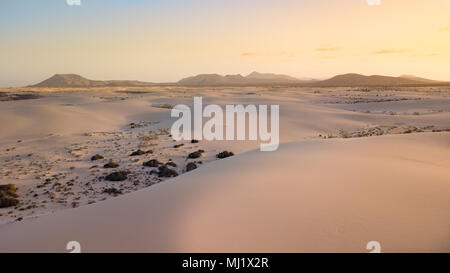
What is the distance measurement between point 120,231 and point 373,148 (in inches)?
268

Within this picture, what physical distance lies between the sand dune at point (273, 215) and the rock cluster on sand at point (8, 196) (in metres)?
3.84

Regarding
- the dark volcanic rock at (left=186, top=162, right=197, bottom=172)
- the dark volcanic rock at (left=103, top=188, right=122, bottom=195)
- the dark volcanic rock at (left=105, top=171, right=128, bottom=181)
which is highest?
the dark volcanic rock at (left=186, top=162, right=197, bottom=172)

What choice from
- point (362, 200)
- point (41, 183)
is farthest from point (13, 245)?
point (41, 183)

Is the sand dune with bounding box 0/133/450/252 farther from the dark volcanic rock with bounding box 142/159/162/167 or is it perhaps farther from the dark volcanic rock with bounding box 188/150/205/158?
the dark volcanic rock with bounding box 188/150/205/158

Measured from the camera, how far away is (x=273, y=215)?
3.68 m

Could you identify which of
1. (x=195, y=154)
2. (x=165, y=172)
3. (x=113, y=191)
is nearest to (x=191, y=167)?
(x=165, y=172)

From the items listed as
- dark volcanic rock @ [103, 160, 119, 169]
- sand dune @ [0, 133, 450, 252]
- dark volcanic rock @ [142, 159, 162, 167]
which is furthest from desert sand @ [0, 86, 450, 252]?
dark volcanic rock @ [142, 159, 162, 167]

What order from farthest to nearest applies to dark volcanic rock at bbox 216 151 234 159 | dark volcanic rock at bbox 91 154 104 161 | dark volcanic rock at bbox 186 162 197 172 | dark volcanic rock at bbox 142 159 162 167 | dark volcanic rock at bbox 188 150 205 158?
dark volcanic rock at bbox 188 150 205 158 < dark volcanic rock at bbox 216 151 234 159 < dark volcanic rock at bbox 91 154 104 161 < dark volcanic rock at bbox 142 159 162 167 < dark volcanic rock at bbox 186 162 197 172

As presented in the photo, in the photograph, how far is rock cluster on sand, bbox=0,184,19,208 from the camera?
7438mm

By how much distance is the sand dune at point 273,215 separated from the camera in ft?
10.2

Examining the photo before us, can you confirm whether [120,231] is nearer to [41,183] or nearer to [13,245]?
[13,245]

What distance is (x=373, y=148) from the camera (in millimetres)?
7711

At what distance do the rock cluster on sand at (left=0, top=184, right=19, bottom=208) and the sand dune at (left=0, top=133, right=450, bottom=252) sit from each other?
384 centimetres
